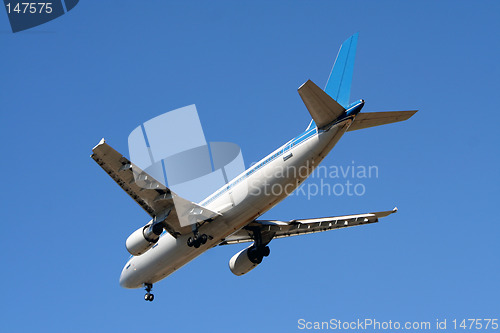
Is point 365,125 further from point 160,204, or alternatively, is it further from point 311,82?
point 160,204

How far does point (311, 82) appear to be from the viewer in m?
24.7

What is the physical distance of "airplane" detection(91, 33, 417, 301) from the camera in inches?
1041

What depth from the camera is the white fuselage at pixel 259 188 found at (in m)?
26.7

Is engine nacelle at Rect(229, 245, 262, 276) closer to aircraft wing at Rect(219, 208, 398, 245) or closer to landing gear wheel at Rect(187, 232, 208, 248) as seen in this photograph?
aircraft wing at Rect(219, 208, 398, 245)

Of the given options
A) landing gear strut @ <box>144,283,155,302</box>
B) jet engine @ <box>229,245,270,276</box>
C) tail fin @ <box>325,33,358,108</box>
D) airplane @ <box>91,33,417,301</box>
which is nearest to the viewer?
airplane @ <box>91,33,417,301</box>

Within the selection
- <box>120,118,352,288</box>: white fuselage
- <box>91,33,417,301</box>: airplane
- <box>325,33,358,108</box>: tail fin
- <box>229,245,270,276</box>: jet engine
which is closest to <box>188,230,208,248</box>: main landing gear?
<box>91,33,417,301</box>: airplane

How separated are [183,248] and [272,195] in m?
5.92

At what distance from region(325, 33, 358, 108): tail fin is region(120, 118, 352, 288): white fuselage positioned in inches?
65.0

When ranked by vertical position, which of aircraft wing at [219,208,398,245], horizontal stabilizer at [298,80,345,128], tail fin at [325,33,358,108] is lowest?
aircraft wing at [219,208,398,245]

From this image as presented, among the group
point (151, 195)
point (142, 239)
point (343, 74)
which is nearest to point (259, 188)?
point (151, 195)

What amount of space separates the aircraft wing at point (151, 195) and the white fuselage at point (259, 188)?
2.25 feet

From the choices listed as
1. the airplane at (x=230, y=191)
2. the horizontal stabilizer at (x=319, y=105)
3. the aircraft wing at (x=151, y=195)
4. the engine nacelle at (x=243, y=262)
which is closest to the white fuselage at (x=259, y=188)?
the airplane at (x=230, y=191)

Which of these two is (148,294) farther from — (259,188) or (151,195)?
(259,188)

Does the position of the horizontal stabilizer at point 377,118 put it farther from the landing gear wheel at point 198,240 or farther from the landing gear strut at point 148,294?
the landing gear strut at point 148,294
